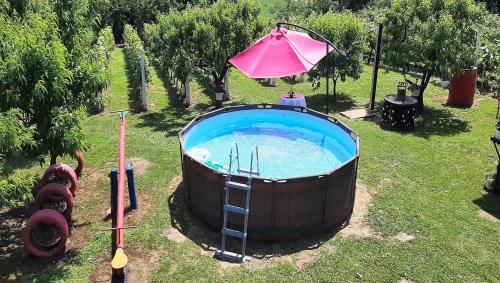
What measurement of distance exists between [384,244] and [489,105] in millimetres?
12826

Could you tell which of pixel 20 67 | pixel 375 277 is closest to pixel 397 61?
pixel 375 277

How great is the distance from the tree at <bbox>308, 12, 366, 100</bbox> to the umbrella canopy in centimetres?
335

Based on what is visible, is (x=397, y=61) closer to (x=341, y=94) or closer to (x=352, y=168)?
(x=341, y=94)

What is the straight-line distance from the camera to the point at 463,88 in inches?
772

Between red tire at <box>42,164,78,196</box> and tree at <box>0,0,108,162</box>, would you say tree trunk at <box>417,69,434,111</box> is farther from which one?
red tire at <box>42,164,78,196</box>

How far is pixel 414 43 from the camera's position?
17.4 m

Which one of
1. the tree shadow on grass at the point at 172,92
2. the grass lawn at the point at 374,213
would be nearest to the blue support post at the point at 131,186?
the grass lawn at the point at 374,213

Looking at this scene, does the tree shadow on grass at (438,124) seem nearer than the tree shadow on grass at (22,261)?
No

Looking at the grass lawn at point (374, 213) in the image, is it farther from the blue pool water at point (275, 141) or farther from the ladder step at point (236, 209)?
the ladder step at point (236, 209)

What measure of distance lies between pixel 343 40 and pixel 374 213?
1034 centimetres

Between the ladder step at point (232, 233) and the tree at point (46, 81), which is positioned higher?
the tree at point (46, 81)

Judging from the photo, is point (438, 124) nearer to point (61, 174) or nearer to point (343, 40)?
point (343, 40)

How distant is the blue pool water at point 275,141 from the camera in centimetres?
1392

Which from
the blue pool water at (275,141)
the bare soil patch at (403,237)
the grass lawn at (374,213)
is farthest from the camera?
the blue pool water at (275,141)
